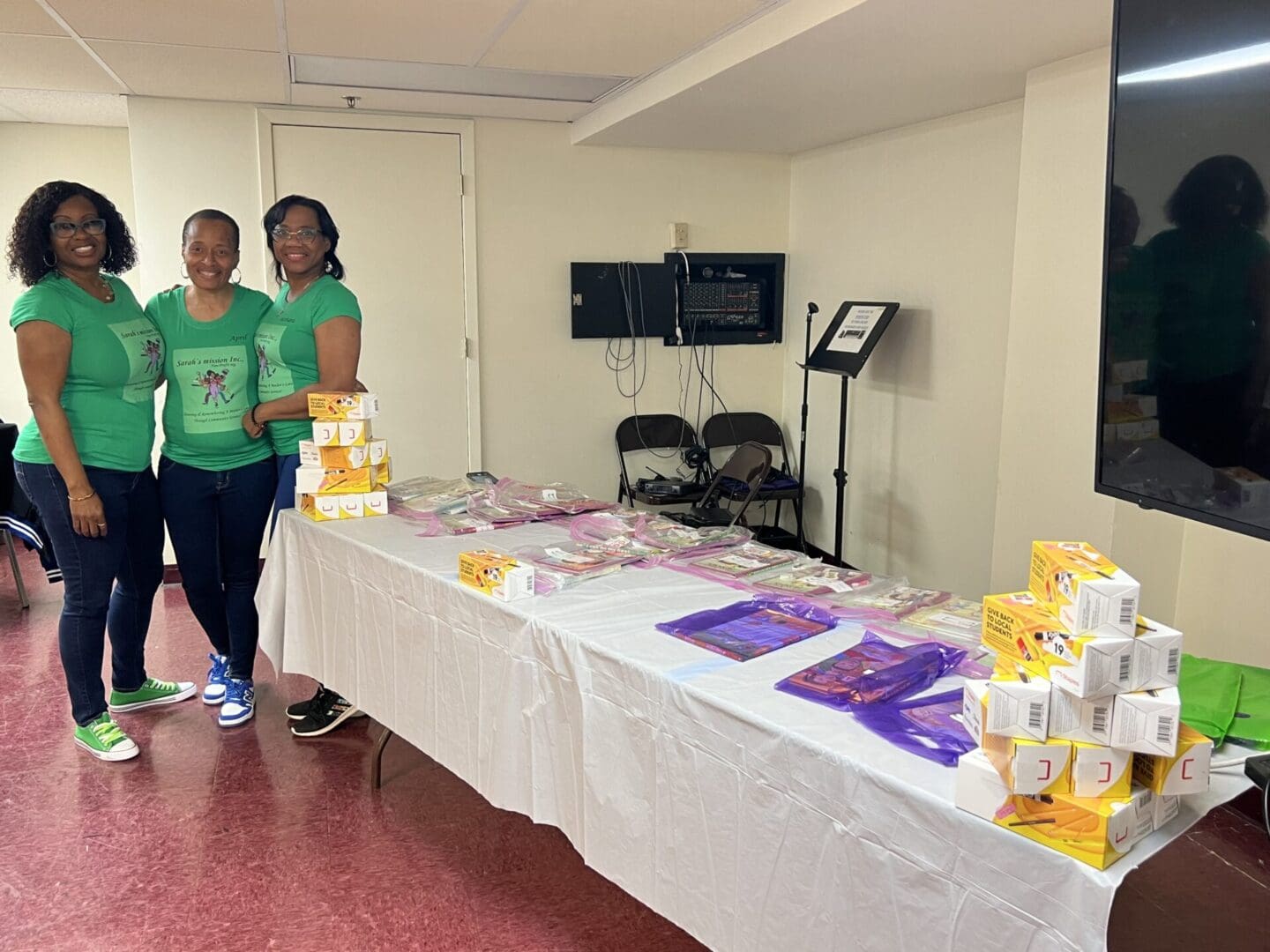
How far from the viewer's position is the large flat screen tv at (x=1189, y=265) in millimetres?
1185

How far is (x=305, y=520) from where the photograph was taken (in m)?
2.75

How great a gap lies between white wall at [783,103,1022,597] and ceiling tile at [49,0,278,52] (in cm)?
270

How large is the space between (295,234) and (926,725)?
7.43 feet

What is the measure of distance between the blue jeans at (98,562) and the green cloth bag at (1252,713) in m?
2.76

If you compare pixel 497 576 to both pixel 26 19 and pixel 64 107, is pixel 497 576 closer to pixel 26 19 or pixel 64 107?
pixel 26 19

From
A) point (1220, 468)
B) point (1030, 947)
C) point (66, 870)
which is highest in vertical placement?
point (1220, 468)

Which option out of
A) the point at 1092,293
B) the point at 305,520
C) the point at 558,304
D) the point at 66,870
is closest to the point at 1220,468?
the point at 1092,293

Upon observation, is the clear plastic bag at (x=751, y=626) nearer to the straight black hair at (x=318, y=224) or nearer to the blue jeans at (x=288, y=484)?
the blue jeans at (x=288, y=484)

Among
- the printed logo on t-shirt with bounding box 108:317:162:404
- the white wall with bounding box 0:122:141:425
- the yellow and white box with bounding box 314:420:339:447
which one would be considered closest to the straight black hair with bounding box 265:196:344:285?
the printed logo on t-shirt with bounding box 108:317:162:404

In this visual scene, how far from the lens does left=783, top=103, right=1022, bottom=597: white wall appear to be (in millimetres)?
3959

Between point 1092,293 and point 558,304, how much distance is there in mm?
2725

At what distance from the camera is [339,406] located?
8.73 ft

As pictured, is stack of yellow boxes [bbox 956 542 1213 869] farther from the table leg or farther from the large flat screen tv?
the table leg

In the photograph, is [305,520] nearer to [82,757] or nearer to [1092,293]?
[82,757]
